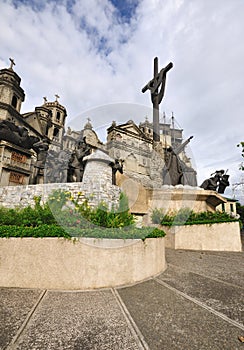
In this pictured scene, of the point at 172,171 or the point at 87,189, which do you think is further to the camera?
the point at 172,171

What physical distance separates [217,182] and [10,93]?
25.7 m

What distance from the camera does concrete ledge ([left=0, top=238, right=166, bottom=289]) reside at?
3.23 metres

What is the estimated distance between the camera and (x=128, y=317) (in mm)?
2312

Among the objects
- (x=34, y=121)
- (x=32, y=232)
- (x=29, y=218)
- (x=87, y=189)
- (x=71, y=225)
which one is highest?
(x=34, y=121)

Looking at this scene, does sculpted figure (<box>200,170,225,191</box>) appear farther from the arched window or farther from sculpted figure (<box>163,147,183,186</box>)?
the arched window

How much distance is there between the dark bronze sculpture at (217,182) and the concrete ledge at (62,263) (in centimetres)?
932

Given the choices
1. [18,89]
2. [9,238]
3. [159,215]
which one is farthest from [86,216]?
[18,89]

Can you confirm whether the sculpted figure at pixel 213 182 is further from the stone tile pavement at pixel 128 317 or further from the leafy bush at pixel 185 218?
the stone tile pavement at pixel 128 317

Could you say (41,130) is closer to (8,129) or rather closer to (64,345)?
A: (8,129)

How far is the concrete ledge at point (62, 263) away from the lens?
323 centimetres

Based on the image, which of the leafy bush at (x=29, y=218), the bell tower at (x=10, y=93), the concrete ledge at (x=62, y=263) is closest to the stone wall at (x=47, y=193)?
the leafy bush at (x=29, y=218)

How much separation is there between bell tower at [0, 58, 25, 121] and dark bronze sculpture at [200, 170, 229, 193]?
2202 cm

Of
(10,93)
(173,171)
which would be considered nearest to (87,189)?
(173,171)

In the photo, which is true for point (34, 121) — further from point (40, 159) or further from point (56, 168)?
point (40, 159)
